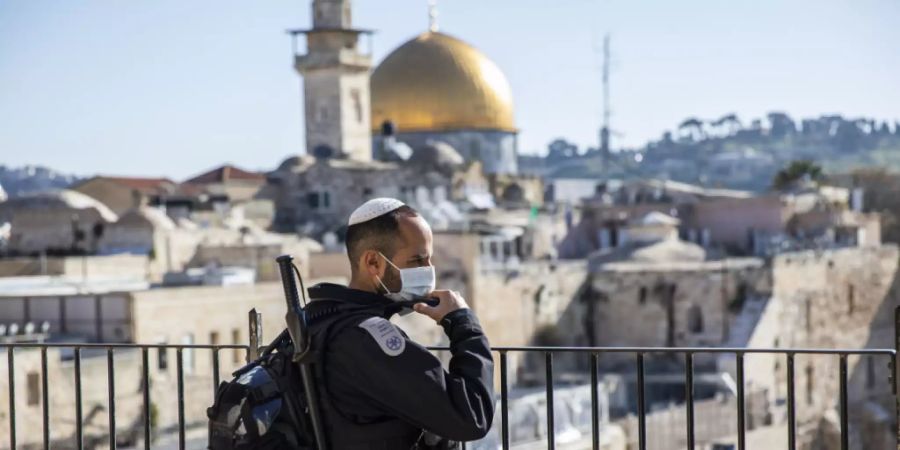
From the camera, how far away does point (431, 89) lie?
49.4 m

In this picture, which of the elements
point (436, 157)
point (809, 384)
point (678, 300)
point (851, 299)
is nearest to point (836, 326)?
point (851, 299)

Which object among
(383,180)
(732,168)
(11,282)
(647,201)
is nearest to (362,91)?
(383,180)

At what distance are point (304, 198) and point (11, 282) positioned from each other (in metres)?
16.9

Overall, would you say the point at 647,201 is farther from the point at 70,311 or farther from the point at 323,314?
the point at 323,314

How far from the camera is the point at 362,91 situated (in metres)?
46.5

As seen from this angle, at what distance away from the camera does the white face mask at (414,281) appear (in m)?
3.38

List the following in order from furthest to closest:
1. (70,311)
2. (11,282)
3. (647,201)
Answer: (647,201)
(11,282)
(70,311)

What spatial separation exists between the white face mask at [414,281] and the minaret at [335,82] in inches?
1652

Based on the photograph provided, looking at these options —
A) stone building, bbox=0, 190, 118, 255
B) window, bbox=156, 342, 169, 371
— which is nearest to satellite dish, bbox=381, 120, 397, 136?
stone building, bbox=0, 190, 118, 255

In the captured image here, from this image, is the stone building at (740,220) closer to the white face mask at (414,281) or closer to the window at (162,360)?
the window at (162,360)

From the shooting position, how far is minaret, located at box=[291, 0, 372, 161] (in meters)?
A: 45.8

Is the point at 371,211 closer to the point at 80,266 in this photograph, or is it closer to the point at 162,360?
the point at 162,360

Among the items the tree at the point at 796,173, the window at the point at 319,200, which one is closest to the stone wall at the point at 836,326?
the tree at the point at 796,173

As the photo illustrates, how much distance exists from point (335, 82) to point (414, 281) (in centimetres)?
4286
